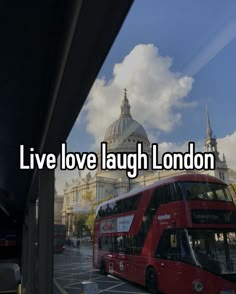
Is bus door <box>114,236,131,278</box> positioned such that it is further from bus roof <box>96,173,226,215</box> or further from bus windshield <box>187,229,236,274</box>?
bus windshield <box>187,229,236,274</box>

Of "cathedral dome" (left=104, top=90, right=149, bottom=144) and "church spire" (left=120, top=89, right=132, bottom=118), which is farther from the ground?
"church spire" (left=120, top=89, right=132, bottom=118)

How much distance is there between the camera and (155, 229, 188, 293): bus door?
7.92 feet

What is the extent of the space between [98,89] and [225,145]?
0.67 metres

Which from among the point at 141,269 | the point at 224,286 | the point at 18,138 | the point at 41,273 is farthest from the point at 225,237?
the point at 18,138

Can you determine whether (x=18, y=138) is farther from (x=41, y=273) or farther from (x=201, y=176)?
(x=201, y=176)

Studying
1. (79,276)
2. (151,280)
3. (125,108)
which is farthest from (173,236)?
(125,108)

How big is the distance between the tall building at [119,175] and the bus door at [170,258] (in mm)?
495

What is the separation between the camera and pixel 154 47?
1.69 meters

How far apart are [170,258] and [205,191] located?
713mm

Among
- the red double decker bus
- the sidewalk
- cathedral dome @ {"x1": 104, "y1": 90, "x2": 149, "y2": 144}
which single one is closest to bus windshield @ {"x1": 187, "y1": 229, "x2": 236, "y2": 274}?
the red double decker bus

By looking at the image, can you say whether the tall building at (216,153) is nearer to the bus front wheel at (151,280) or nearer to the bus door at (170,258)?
the bus door at (170,258)

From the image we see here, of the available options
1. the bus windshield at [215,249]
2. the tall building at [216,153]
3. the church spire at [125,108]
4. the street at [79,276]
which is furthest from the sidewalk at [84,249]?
the tall building at [216,153]

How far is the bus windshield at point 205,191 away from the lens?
1900 mm

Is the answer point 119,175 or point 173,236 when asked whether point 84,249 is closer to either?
point 173,236
